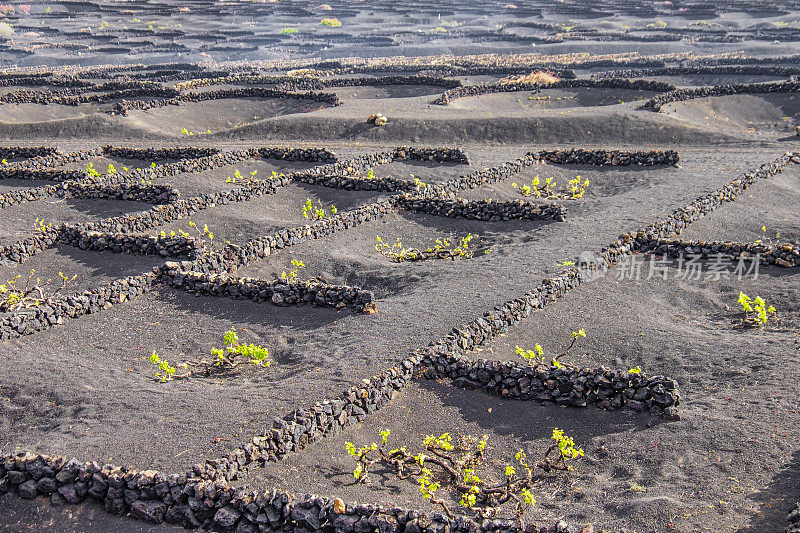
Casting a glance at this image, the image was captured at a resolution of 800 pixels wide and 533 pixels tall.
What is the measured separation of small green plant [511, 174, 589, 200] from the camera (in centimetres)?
2194

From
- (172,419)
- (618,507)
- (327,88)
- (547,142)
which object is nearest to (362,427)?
(172,419)

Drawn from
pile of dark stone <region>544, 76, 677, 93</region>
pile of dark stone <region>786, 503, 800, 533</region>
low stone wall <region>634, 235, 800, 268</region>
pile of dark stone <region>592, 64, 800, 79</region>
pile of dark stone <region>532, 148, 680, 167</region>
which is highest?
pile of dark stone <region>592, 64, 800, 79</region>

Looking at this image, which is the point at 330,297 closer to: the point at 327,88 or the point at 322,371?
the point at 322,371

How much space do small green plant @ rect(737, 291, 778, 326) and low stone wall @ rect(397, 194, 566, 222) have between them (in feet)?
20.0

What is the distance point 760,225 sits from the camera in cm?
1803

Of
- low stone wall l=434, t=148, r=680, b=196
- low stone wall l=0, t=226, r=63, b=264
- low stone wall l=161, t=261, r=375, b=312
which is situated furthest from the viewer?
low stone wall l=434, t=148, r=680, b=196

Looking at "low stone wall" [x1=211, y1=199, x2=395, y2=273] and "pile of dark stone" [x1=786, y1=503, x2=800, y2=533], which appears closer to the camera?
"pile of dark stone" [x1=786, y1=503, x2=800, y2=533]

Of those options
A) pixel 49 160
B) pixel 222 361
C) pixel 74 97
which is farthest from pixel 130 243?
pixel 74 97

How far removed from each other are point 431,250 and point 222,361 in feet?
23.0

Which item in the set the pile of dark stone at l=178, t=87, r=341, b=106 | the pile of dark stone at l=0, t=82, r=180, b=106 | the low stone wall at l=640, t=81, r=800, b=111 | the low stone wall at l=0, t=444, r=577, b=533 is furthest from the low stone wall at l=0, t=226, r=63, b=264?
the low stone wall at l=640, t=81, r=800, b=111

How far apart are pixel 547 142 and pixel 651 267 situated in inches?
585

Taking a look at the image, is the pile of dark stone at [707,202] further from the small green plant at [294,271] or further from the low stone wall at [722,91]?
the low stone wall at [722,91]

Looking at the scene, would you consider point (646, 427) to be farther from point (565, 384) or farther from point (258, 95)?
point (258, 95)

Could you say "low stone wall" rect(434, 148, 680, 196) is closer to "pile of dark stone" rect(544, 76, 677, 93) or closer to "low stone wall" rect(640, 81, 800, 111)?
"low stone wall" rect(640, 81, 800, 111)
